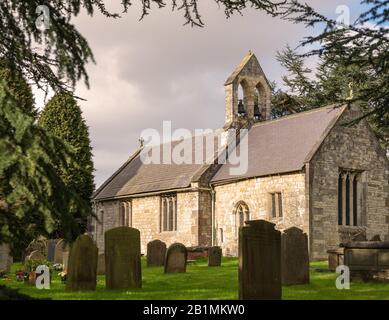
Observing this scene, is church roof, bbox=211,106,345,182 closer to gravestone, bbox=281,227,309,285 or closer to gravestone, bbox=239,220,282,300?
gravestone, bbox=281,227,309,285

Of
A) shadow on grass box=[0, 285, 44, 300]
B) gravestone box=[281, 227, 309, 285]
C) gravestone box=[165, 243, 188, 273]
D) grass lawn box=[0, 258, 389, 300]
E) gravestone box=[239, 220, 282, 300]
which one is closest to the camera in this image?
shadow on grass box=[0, 285, 44, 300]

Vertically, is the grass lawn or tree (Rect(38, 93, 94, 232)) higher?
tree (Rect(38, 93, 94, 232))

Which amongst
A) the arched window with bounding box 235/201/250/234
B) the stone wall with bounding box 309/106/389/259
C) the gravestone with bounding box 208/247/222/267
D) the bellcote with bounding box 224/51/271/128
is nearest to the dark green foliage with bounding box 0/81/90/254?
the gravestone with bounding box 208/247/222/267

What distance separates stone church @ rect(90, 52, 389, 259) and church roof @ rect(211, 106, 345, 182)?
62 mm

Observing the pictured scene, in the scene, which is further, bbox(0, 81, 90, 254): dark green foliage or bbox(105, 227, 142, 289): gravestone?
bbox(105, 227, 142, 289): gravestone

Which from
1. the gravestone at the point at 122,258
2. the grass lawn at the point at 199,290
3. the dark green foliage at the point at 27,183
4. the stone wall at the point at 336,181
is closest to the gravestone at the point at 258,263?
the grass lawn at the point at 199,290

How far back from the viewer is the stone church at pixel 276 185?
24266 millimetres

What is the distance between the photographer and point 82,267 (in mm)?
12352

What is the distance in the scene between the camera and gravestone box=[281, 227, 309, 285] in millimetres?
13117

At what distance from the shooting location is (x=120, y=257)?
41.4ft

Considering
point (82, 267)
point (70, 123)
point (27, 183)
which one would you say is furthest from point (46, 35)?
point (70, 123)

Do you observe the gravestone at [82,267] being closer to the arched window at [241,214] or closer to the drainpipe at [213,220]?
the arched window at [241,214]

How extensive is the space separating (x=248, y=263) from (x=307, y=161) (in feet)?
46.6

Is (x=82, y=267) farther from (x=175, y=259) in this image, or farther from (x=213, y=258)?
(x=213, y=258)
